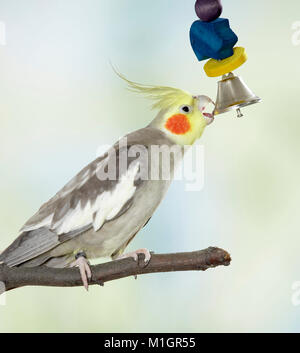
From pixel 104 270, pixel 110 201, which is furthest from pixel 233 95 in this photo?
pixel 104 270

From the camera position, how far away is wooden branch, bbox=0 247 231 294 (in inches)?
43.1

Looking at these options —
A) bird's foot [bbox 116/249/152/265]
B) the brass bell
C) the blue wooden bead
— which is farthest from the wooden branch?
the blue wooden bead

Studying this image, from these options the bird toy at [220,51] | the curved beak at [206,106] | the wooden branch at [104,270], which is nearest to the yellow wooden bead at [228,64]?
the bird toy at [220,51]

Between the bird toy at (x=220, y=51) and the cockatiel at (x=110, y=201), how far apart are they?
13 cm

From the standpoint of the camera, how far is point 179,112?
1.27 m

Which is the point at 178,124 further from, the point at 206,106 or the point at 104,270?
the point at 104,270

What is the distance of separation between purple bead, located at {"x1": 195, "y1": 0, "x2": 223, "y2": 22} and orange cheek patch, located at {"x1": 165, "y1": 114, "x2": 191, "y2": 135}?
0.90 ft

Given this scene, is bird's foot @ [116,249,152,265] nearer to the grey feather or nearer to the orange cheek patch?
the grey feather

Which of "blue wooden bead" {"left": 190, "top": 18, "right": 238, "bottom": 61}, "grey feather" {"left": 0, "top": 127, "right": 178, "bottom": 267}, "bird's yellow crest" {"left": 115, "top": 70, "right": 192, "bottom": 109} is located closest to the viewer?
"blue wooden bead" {"left": 190, "top": 18, "right": 238, "bottom": 61}

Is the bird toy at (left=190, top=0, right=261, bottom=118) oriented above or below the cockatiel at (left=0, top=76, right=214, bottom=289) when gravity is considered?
above

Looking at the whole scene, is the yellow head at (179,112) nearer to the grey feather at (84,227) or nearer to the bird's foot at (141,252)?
the grey feather at (84,227)

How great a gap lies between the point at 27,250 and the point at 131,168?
1.05ft
